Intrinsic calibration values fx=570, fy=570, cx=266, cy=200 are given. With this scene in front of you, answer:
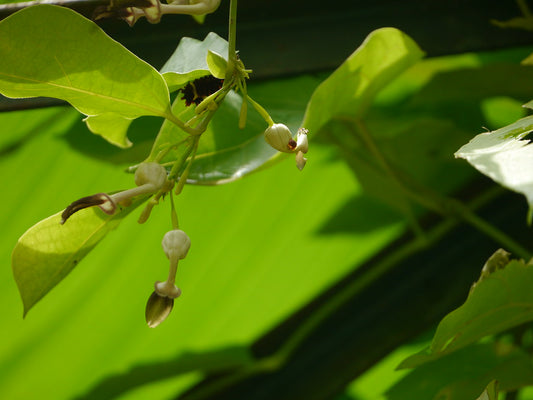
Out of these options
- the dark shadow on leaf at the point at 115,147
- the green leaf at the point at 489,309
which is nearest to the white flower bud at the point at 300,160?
the green leaf at the point at 489,309

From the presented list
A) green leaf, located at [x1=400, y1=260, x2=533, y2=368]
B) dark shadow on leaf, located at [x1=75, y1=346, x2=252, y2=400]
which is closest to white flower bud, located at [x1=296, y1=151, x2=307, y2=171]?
green leaf, located at [x1=400, y1=260, x2=533, y2=368]

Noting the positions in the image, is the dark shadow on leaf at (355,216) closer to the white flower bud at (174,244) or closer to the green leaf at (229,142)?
the green leaf at (229,142)

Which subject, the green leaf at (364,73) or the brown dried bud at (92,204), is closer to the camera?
the brown dried bud at (92,204)

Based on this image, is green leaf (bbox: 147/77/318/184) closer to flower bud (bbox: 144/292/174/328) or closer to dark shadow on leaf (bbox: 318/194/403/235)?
flower bud (bbox: 144/292/174/328)

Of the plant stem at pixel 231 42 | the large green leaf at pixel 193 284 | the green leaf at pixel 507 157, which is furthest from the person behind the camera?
the large green leaf at pixel 193 284

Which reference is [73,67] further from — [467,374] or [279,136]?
[467,374]

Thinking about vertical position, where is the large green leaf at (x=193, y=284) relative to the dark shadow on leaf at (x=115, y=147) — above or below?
below

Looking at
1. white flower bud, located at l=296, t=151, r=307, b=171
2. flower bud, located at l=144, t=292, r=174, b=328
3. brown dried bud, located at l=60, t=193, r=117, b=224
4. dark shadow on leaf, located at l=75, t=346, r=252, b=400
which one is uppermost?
white flower bud, located at l=296, t=151, r=307, b=171
